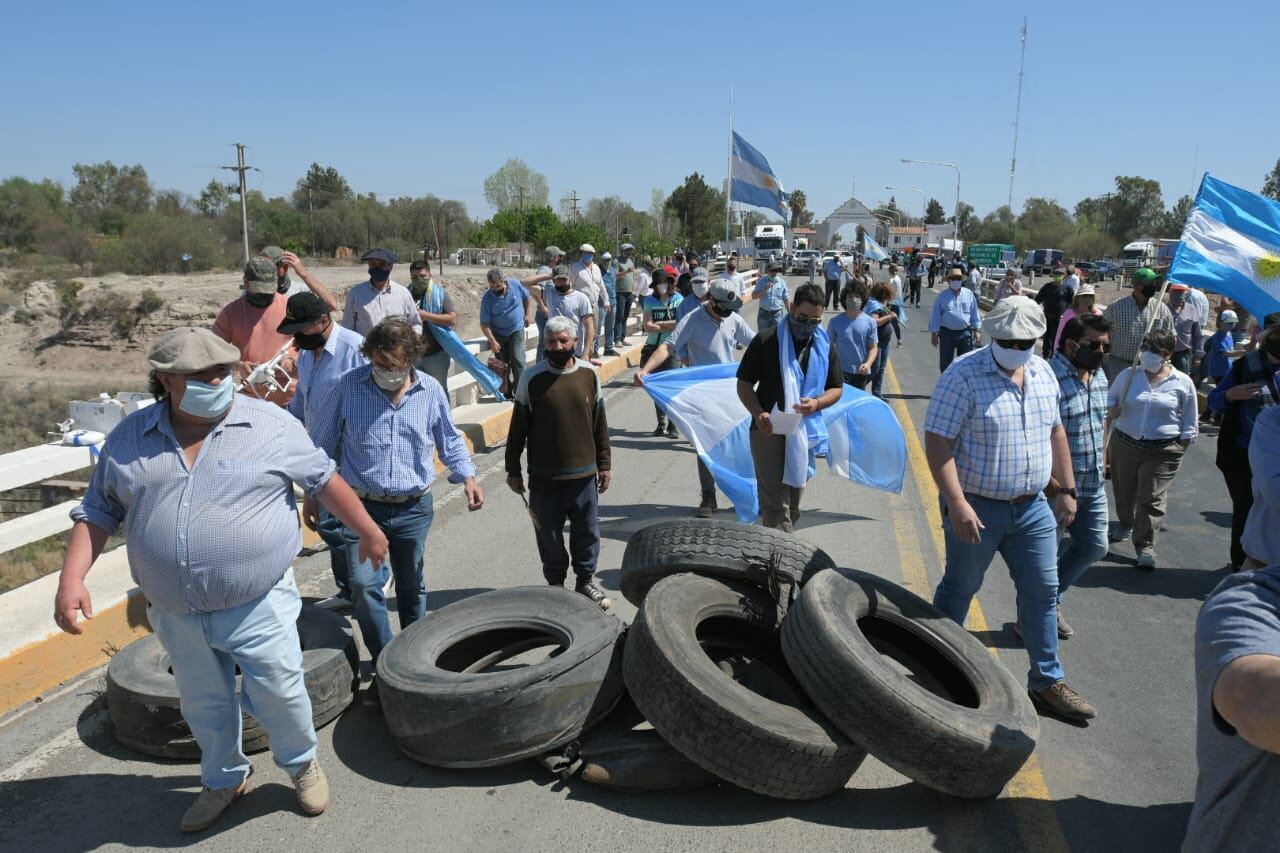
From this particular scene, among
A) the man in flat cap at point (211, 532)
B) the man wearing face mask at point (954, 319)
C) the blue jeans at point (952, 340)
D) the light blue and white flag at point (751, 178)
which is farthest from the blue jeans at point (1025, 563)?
the light blue and white flag at point (751, 178)

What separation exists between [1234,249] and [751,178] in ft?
59.7

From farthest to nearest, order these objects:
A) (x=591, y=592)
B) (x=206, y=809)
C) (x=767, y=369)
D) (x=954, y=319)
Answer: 1. (x=954, y=319)
2. (x=767, y=369)
3. (x=591, y=592)
4. (x=206, y=809)

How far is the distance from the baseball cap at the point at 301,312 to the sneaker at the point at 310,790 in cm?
234

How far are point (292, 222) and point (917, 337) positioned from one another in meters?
86.1

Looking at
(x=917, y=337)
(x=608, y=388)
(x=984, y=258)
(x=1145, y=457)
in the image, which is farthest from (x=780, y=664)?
(x=984, y=258)

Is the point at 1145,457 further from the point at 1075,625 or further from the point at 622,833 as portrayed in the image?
the point at 622,833

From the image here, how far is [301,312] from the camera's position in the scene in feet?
15.7

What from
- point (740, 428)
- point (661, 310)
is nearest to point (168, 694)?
point (740, 428)

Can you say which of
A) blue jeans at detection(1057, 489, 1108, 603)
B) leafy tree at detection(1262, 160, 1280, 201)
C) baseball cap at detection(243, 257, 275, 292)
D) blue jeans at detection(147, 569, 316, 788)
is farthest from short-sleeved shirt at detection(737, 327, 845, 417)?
leafy tree at detection(1262, 160, 1280, 201)

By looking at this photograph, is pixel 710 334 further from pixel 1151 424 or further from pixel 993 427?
pixel 993 427

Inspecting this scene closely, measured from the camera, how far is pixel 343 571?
197 inches

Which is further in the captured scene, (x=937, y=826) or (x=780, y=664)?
(x=780, y=664)

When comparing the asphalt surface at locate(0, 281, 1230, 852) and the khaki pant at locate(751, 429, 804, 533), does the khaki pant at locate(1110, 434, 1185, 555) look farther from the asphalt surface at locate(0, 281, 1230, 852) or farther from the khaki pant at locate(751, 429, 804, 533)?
the khaki pant at locate(751, 429, 804, 533)

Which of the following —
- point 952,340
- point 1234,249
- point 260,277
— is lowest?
point 952,340
